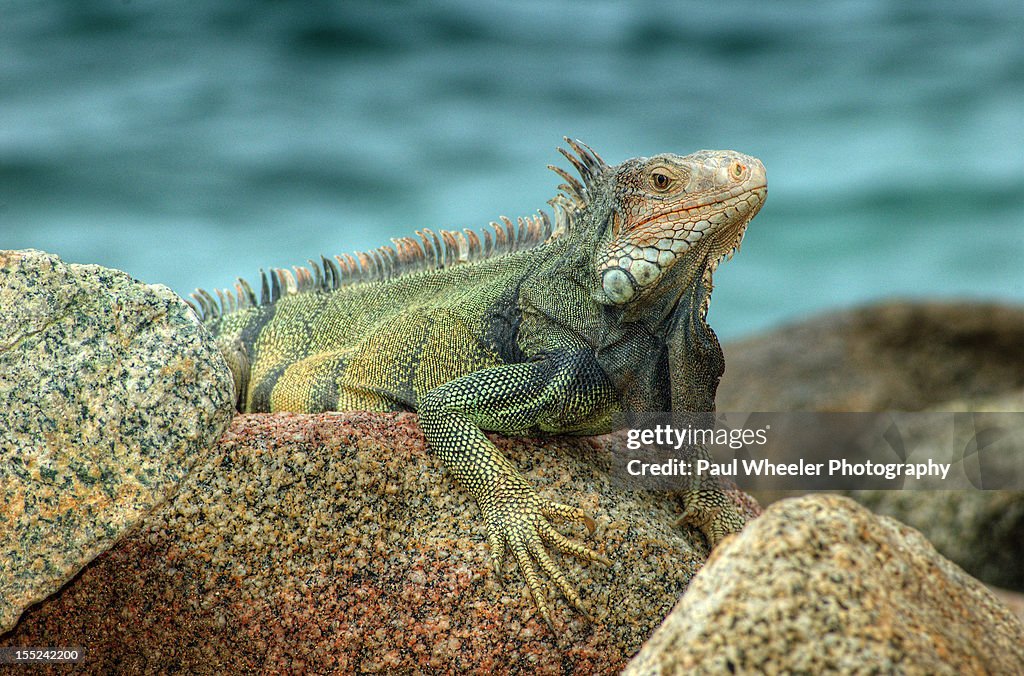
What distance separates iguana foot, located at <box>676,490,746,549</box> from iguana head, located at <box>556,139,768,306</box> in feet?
4.79

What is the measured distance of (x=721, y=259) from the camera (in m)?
5.34

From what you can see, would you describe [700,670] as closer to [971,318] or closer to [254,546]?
[254,546]

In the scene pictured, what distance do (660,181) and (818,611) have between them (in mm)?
2822

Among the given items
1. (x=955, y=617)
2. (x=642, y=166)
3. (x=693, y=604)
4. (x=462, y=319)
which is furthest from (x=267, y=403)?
(x=955, y=617)

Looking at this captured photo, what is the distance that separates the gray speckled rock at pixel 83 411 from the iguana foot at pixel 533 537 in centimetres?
159

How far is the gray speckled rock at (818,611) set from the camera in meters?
3.00

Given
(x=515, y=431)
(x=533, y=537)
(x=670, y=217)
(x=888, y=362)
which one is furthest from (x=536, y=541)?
(x=888, y=362)

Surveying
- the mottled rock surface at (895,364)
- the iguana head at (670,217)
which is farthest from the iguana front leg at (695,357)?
the mottled rock surface at (895,364)

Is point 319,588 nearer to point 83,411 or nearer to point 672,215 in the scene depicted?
point 83,411

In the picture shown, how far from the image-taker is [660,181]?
525 centimetres

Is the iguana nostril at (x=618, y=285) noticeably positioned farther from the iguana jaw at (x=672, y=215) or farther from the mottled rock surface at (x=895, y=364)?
the mottled rock surface at (x=895, y=364)

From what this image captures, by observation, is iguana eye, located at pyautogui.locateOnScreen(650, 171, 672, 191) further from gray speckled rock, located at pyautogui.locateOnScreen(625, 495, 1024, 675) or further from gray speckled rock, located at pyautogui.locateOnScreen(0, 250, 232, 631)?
gray speckled rock, located at pyautogui.locateOnScreen(0, 250, 232, 631)

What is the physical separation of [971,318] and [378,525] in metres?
10.3

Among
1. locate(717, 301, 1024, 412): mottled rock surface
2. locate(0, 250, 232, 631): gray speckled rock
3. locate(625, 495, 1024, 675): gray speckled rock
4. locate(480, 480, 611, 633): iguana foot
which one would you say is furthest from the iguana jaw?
locate(717, 301, 1024, 412): mottled rock surface
